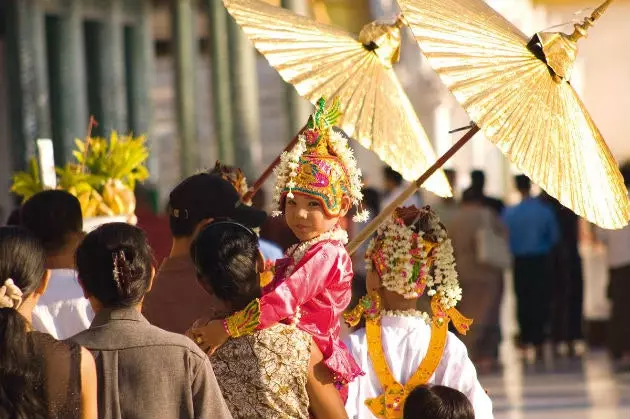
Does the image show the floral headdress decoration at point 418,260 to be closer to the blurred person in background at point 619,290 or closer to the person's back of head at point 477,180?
the blurred person in background at point 619,290

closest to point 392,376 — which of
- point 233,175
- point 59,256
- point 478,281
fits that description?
point 59,256

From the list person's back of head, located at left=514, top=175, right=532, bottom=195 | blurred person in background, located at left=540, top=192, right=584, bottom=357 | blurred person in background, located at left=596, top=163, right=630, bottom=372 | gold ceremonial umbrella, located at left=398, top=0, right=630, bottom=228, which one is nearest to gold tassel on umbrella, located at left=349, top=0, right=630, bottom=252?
gold ceremonial umbrella, located at left=398, top=0, right=630, bottom=228

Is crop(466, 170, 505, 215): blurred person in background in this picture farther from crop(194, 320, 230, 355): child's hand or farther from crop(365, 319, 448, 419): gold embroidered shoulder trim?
crop(194, 320, 230, 355): child's hand

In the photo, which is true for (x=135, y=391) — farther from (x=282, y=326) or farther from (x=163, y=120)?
(x=163, y=120)

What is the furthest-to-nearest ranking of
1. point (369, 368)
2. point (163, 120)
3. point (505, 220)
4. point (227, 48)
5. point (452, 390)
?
point (163, 120) < point (227, 48) < point (505, 220) < point (369, 368) < point (452, 390)

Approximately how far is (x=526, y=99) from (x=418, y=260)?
26.6 inches

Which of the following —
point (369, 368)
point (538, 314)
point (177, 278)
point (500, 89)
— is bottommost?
point (538, 314)

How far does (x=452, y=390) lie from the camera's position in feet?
17.7

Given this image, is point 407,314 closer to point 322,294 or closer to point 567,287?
point 322,294

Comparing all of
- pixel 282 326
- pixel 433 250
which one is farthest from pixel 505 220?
pixel 282 326

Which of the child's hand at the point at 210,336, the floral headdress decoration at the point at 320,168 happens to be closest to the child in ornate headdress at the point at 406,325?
the floral headdress decoration at the point at 320,168

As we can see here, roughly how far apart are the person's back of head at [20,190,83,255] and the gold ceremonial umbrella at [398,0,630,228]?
131cm

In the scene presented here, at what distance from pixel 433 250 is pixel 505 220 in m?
8.40

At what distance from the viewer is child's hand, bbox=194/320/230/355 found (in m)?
4.80
